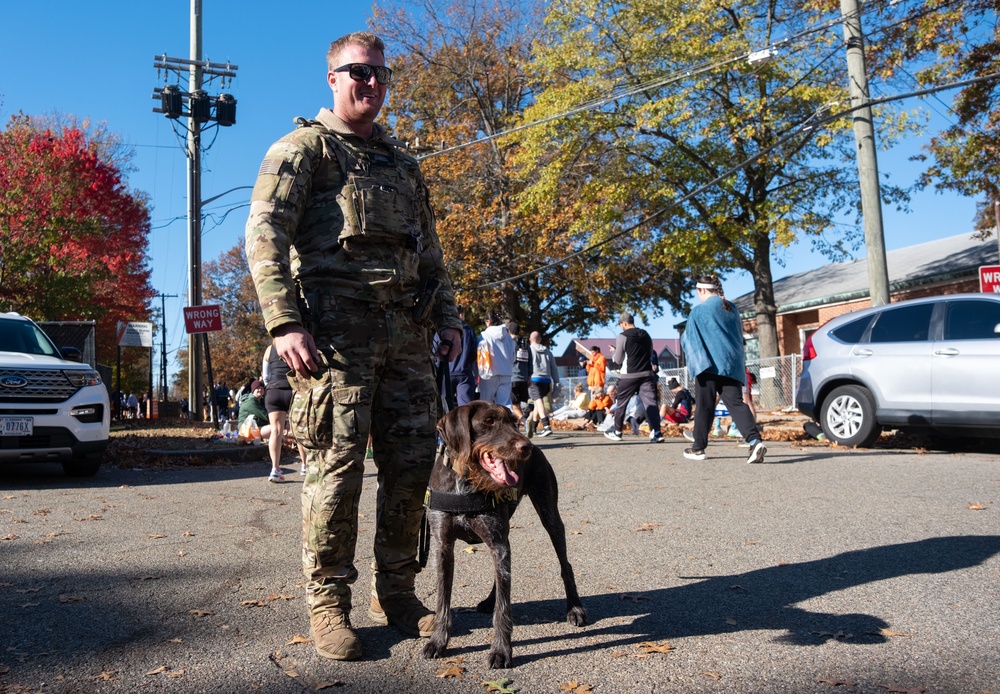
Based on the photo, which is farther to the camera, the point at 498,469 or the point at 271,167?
the point at 271,167

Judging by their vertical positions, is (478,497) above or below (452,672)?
above

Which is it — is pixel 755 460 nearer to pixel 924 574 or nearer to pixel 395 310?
pixel 924 574

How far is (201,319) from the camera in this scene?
62.2 ft

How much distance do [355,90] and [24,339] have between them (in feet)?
27.7

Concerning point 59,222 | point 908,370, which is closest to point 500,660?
point 908,370

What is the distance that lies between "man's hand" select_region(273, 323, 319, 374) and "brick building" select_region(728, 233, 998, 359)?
26.2 metres

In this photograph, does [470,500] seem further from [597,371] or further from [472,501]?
[597,371]

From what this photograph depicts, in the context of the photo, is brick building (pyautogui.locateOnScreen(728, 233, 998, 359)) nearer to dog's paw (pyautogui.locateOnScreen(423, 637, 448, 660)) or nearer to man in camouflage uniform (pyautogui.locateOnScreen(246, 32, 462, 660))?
man in camouflage uniform (pyautogui.locateOnScreen(246, 32, 462, 660))

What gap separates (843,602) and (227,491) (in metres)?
6.40

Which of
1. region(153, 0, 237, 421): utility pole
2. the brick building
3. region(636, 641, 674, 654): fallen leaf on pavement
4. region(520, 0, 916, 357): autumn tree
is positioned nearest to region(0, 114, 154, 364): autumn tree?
region(153, 0, 237, 421): utility pole

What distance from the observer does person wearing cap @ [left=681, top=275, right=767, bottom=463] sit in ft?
31.2

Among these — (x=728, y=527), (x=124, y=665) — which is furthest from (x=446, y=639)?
(x=728, y=527)

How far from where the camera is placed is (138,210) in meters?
34.2

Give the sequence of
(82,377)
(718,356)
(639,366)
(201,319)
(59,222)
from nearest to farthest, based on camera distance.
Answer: (718,356) < (82,377) < (639,366) < (201,319) < (59,222)
